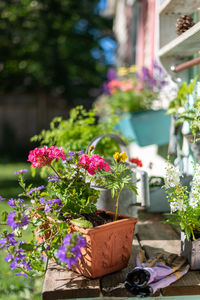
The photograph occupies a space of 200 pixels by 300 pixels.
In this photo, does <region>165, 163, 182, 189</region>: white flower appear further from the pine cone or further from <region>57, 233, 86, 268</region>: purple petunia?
the pine cone

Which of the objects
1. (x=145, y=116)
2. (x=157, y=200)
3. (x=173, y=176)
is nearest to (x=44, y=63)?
(x=145, y=116)

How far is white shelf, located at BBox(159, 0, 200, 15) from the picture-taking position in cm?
185

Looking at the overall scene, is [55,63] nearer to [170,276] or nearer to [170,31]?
[170,31]

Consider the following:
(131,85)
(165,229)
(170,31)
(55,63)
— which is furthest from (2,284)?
(55,63)

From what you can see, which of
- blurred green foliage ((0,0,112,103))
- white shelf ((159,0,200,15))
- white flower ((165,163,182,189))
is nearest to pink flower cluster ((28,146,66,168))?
white flower ((165,163,182,189))

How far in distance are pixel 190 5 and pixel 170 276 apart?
141 centimetres

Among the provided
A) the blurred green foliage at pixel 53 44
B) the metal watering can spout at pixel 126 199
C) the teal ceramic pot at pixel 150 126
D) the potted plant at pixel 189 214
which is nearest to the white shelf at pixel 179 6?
the teal ceramic pot at pixel 150 126

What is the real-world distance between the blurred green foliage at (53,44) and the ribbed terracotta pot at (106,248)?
718 cm

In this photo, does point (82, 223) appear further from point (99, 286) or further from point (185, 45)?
point (185, 45)

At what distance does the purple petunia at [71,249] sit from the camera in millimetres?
1048

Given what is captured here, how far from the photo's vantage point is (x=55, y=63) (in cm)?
823

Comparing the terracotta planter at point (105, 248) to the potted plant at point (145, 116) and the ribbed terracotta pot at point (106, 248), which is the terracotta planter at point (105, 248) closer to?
the ribbed terracotta pot at point (106, 248)

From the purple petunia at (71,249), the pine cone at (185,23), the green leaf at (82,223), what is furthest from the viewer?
the pine cone at (185,23)

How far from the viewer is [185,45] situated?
5.75 feet
